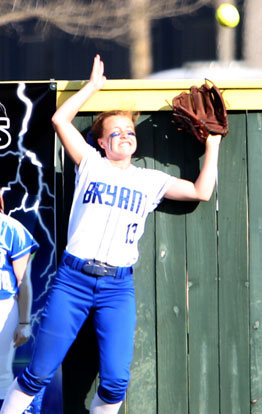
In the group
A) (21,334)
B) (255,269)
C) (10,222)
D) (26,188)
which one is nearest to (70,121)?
(26,188)

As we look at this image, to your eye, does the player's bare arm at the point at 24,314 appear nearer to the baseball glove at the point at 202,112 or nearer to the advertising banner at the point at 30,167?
the advertising banner at the point at 30,167

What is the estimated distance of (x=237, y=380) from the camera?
3926mm

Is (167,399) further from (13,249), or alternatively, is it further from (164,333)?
(13,249)

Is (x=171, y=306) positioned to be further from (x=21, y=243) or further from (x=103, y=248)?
(x=21, y=243)

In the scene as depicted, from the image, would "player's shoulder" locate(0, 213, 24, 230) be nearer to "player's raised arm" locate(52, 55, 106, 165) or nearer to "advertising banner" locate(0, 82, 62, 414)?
"advertising banner" locate(0, 82, 62, 414)

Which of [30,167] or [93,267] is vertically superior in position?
[30,167]

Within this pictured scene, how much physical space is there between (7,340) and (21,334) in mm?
79

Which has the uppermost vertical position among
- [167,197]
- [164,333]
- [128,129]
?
[128,129]

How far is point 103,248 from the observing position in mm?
3611

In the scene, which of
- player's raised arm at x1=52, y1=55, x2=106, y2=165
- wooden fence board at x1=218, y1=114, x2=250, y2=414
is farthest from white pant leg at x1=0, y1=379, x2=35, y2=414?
player's raised arm at x1=52, y1=55, x2=106, y2=165

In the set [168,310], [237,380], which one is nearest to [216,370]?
[237,380]

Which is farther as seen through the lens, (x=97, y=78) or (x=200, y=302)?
(x=200, y=302)

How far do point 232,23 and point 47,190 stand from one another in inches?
57.3

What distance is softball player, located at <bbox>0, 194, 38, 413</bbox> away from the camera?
12.5 ft
